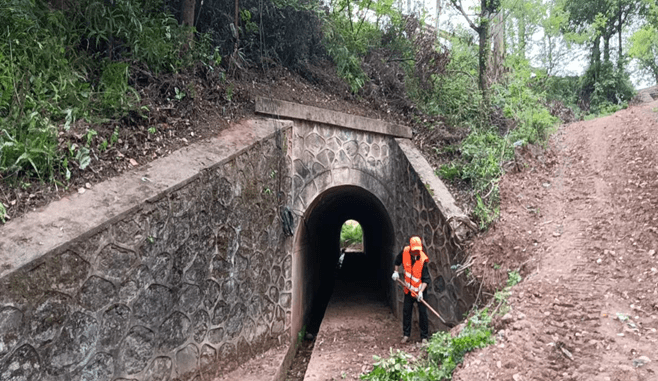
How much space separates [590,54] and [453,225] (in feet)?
51.3

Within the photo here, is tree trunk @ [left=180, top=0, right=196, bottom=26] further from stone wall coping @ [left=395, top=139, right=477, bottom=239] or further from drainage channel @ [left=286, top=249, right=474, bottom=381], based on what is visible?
drainage channel @ [left=286, top=249, right=474, bottom=381]

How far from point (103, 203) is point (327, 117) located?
157 inches

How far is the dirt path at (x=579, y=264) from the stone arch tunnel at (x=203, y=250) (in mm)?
1032

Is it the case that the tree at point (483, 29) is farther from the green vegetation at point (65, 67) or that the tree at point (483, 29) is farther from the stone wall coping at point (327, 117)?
the green vegetation at point (65, 67)

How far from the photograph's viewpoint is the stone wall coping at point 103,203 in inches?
116

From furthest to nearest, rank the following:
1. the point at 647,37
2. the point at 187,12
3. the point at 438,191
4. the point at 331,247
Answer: the point at 647,37 → the point at 331,247 → the point at 438,191 → the point at 187,12

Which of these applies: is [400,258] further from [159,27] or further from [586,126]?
[586,126]

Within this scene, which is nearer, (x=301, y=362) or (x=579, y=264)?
(x=579, y=264)

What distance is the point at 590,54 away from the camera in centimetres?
1669

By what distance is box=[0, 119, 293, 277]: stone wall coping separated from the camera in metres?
2.94

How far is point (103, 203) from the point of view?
356 cm

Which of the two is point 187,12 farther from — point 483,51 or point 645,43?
point 645,43

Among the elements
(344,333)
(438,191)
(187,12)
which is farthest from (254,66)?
(344,333)

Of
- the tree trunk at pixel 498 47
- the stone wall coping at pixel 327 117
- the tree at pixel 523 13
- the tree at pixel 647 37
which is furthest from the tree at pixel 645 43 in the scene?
the stone wall coping at pixel 327 117
